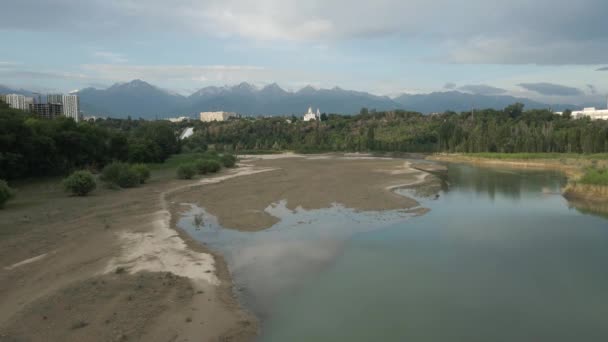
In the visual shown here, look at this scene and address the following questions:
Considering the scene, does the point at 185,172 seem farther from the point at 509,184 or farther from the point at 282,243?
the point at 509,184

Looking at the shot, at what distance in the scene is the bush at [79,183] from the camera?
2822 centimetres

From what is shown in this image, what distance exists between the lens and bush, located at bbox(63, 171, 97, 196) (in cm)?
2822

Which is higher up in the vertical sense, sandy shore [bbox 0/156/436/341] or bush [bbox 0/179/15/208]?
bush [bbox 0/179/15/208]

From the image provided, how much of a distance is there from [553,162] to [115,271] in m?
64.3

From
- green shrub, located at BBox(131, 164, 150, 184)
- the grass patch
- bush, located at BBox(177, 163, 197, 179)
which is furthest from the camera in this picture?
bush, located at BBox(177, 163, 197, 179)

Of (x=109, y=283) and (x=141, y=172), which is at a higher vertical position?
(x=141, y=172)

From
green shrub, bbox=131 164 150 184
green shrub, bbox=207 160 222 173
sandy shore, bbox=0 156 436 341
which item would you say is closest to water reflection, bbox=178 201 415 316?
sandy shore, bbox=0 156 436 341

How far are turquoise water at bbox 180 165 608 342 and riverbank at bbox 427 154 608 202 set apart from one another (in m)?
7.68

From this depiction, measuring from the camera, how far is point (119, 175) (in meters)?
34.0

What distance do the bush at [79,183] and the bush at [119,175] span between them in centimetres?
421

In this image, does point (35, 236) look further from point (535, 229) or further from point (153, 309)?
point (535, 229)

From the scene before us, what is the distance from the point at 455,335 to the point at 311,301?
12.3ft

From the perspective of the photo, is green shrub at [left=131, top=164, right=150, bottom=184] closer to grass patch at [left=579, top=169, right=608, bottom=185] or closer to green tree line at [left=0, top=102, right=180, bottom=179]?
green tree line at [left=0, top=102, right=180, bottom=179]

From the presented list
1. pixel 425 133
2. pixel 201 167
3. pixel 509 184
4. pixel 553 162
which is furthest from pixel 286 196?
pixel 425 133
